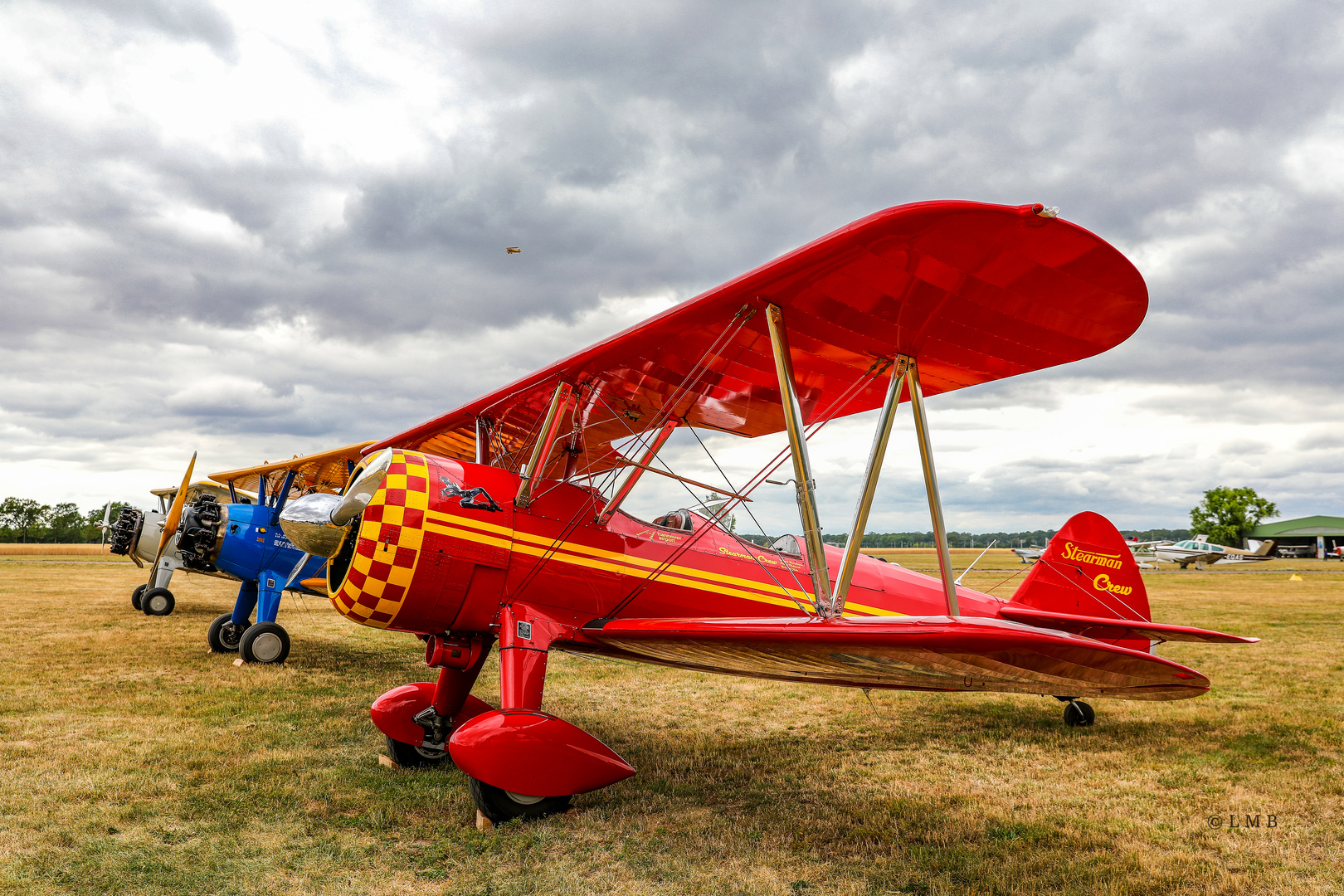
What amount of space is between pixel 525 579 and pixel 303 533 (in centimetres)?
147

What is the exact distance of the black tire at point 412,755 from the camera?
514cm

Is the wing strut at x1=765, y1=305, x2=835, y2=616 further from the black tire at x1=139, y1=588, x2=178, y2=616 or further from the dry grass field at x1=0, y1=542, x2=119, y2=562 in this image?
the dry grass field at x1=0, y1=542, x2=119, y2=562

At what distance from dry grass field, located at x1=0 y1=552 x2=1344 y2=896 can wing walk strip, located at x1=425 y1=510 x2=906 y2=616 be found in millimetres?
1198

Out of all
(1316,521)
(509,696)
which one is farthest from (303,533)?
(1316,521)

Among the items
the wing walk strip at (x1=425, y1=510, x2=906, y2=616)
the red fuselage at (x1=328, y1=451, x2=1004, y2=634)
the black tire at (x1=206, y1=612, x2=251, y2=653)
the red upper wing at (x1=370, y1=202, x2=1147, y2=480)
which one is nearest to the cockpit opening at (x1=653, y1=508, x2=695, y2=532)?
the red fuselage at (x1=328, y1=451, x2=1004, y2=634)

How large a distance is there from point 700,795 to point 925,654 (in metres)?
2.04

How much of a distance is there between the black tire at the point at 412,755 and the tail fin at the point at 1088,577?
5.28 metres

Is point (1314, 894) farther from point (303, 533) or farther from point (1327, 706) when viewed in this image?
point (303, 533)

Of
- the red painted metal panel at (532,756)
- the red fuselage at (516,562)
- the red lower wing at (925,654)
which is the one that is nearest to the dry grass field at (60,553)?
the red fuselage at (516,562)

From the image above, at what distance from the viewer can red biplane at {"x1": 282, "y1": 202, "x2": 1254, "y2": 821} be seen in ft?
11.3

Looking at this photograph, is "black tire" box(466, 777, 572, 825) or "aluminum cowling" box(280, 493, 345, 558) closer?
"black tire" box(466, 777, 572, 825)

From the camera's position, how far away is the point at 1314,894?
334 cm

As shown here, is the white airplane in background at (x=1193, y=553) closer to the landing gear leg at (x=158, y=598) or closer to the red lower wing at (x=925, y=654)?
the red lower wing at (x=925, y=654)

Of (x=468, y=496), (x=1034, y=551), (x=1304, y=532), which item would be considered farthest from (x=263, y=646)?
(x=1304, y=532)
